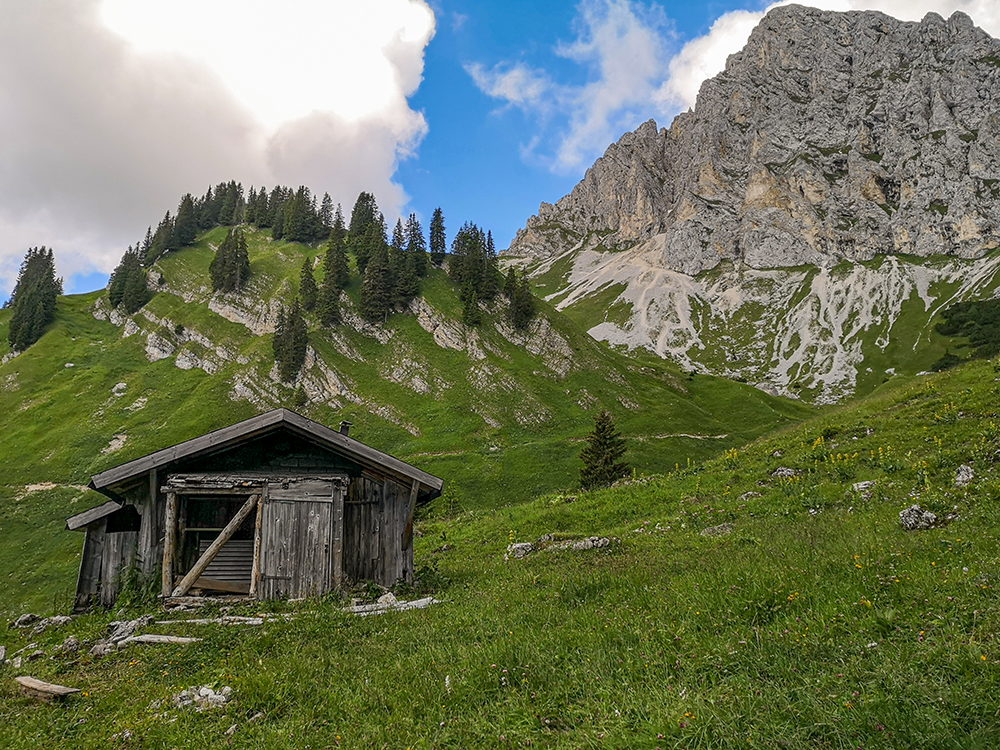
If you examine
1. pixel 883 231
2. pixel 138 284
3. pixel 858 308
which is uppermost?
pixel 883 231

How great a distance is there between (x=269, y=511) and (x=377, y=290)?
2915 inches

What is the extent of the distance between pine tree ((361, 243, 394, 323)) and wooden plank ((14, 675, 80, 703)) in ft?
259

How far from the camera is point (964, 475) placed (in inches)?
545

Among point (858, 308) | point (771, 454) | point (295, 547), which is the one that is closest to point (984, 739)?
point (295, 547)

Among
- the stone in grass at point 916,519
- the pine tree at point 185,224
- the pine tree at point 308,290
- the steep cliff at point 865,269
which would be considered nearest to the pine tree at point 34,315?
the pine tree at point 185,224

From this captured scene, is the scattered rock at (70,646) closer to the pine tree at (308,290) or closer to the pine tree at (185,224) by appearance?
the pine tree at (308,290)

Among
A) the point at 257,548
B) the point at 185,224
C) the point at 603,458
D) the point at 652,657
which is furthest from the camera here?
the point at 185,224

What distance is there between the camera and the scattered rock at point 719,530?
16.0m

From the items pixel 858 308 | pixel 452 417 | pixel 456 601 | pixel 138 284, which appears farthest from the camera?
pixel 858 308

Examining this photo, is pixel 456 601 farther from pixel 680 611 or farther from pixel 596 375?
pixel 596 375

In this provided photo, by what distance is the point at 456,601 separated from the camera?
1336 cm

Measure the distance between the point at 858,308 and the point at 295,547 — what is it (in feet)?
596

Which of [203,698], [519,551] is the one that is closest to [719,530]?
[519,551]

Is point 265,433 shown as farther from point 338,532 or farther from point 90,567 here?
point 90,567
